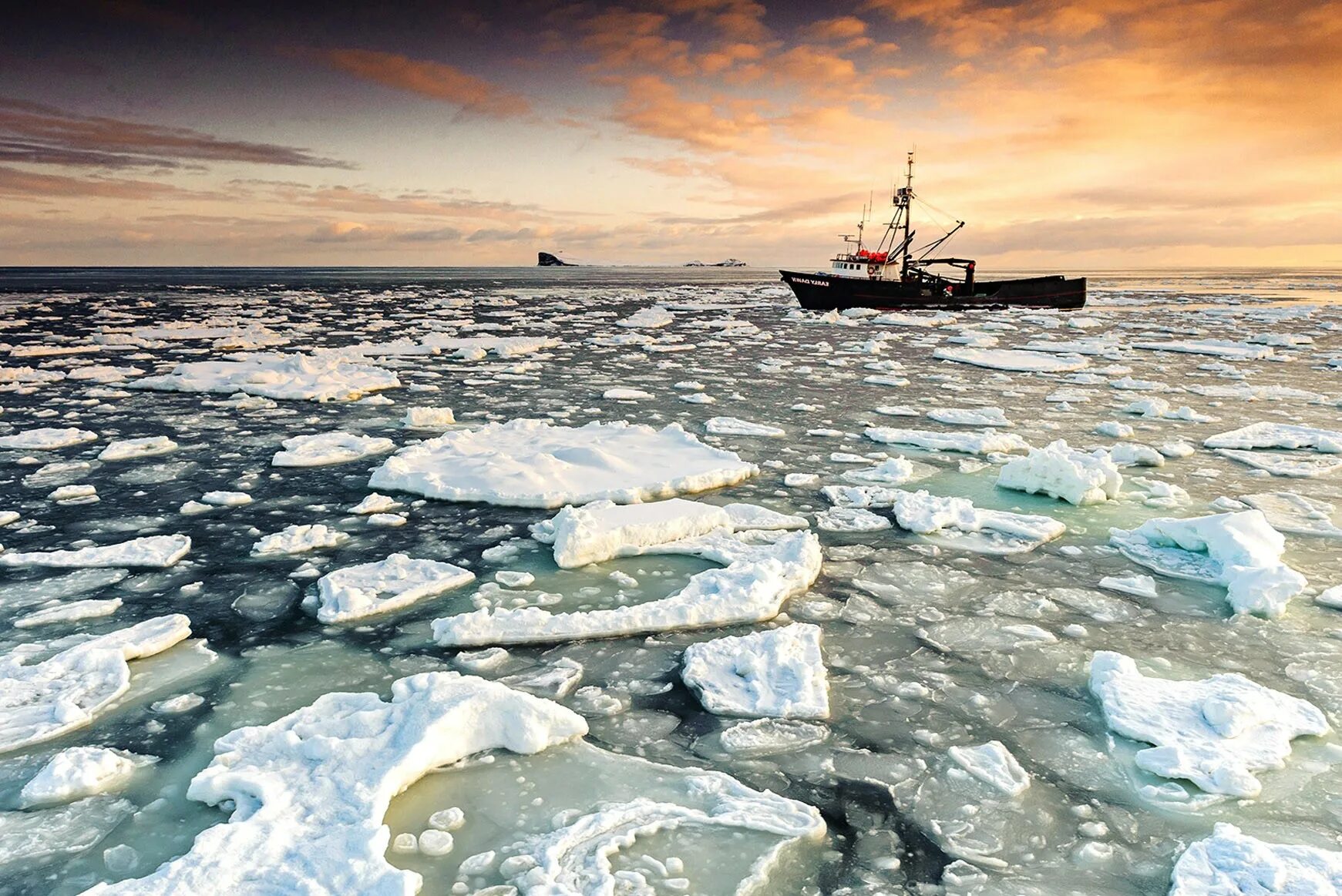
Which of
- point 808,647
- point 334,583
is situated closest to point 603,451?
point 334,583

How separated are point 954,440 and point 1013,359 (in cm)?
774

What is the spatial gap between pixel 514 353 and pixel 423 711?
12277mm

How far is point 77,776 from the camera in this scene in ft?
8.18

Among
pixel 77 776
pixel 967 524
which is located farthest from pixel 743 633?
pixel 77 776

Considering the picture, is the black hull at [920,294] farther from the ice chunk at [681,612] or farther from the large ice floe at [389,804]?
the large ice floe at [389,804]

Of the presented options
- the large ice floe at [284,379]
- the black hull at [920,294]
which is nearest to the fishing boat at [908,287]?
the black hull at [920,294]

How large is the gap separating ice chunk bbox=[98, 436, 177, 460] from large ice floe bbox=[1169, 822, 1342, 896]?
7.60 meters

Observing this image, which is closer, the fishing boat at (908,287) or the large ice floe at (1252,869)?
the large ice floe at (1252,869)

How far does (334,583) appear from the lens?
3.97 m

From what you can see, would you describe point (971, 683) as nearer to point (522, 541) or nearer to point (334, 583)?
point (522, 541)

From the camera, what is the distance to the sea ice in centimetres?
656

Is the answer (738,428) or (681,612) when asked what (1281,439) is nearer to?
(738,428)

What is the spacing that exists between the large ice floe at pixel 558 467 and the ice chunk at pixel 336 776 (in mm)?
2742

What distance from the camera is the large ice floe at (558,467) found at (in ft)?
18.5
